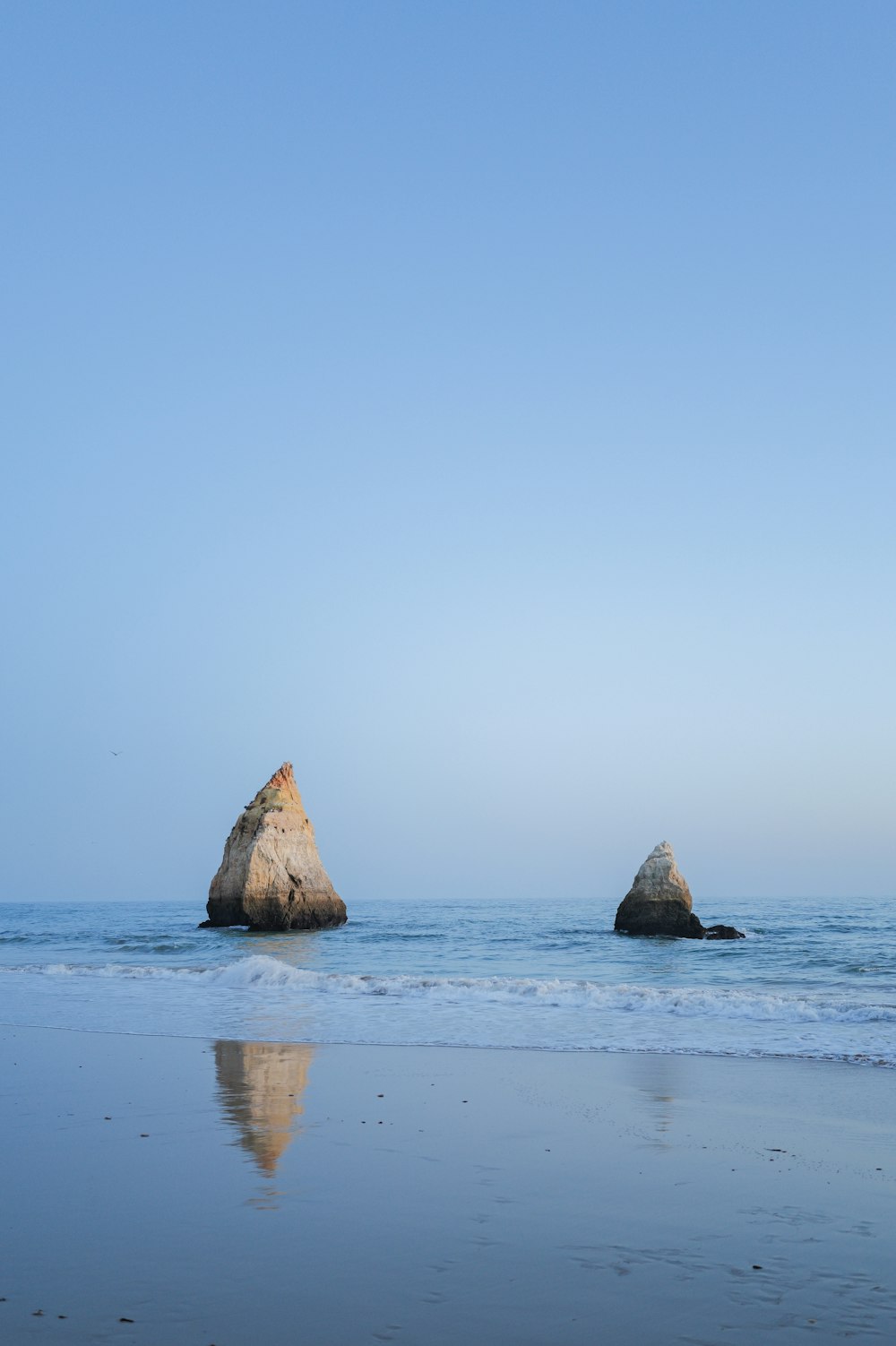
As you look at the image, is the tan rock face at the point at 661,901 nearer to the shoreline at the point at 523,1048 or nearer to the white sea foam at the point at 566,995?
the white sea foam at the point at 566,995

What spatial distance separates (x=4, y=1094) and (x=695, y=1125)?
6.53 meters

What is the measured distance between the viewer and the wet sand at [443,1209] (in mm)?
4422

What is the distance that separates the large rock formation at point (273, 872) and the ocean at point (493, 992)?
460 centimetres

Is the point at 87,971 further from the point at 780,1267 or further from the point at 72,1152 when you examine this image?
the point at 780,1267

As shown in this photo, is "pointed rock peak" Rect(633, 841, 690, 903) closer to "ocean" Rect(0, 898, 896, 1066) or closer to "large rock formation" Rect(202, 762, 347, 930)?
"ocean" Rect(0, 898, 896, 1066)

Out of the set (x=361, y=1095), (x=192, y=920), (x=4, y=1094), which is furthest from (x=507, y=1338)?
(x=192, y=920)

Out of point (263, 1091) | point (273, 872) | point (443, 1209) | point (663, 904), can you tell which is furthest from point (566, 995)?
point (273, 872)

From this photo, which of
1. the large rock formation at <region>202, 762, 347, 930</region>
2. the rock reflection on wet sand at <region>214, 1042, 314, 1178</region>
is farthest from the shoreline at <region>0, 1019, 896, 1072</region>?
the large rock formation at <region>202, 762, 347, 930</region>

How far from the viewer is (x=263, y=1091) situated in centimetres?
1009

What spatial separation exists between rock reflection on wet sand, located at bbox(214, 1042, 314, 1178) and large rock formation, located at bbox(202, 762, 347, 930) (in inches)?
1300

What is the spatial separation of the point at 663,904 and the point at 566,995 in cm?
2177

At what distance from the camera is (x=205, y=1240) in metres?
5.43

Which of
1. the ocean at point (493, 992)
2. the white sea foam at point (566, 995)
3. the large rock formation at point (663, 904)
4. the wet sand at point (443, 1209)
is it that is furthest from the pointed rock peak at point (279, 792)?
the wet sand at point (443, 1209)

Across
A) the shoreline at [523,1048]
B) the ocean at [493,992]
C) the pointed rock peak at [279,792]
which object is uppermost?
the pointed rock peak at [279,792]
